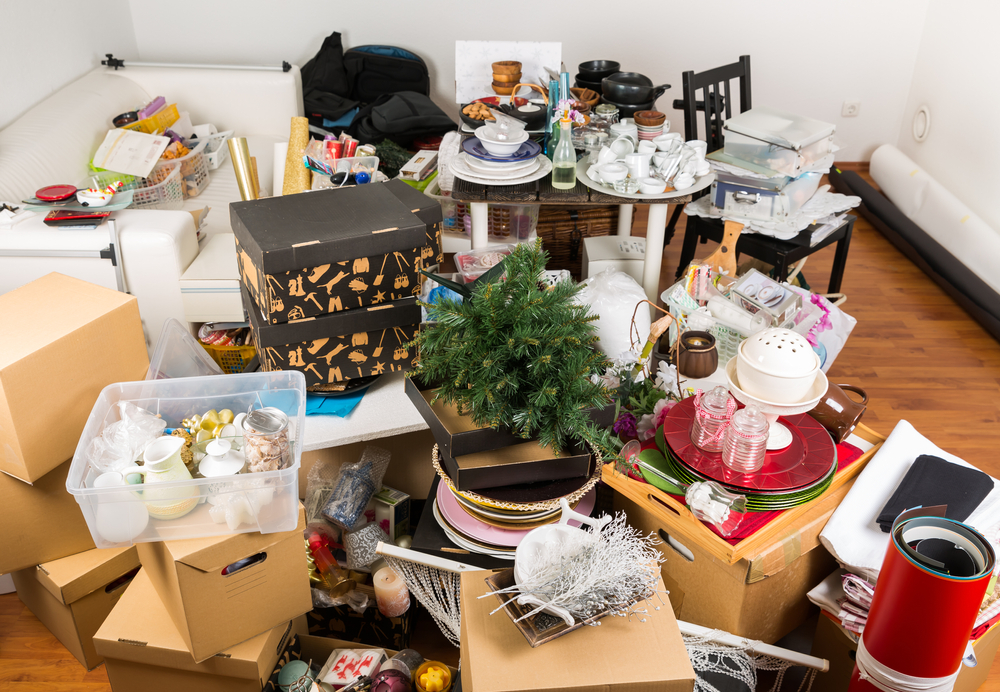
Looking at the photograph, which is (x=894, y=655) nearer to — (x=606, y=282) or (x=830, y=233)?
(x=606, y=282)

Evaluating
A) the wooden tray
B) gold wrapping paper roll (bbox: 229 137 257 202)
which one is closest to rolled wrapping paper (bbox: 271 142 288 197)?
gold wrapping paper roll (bbox: 229 137 257 202)

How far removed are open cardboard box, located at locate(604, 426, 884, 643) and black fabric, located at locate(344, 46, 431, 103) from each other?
3.32 metres

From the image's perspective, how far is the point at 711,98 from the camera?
3.30m

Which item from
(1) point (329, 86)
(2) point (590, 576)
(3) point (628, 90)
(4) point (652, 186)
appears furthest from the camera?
(1) point (329, 86)

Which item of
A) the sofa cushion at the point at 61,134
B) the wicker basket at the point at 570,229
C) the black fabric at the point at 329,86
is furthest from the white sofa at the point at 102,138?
the wicker basket at the point at 570,229

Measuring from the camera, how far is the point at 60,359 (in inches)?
62.5

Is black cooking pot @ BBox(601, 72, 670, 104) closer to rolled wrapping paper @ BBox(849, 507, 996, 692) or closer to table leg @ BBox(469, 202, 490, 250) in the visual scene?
table leg @ BBox(469, 202, 490, 250)

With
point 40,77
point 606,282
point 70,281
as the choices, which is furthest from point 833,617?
point 40,77

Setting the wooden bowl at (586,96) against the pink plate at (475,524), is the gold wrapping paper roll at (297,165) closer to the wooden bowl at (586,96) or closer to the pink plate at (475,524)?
the wooden bowl at (586,96)

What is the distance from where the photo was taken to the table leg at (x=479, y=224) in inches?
92.8


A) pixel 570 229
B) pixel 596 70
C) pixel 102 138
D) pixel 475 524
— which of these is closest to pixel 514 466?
pixel 475 524

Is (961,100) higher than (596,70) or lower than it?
lower

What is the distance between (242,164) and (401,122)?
5.59 ft

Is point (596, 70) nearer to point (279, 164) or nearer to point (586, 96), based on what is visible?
point (586, 96)
